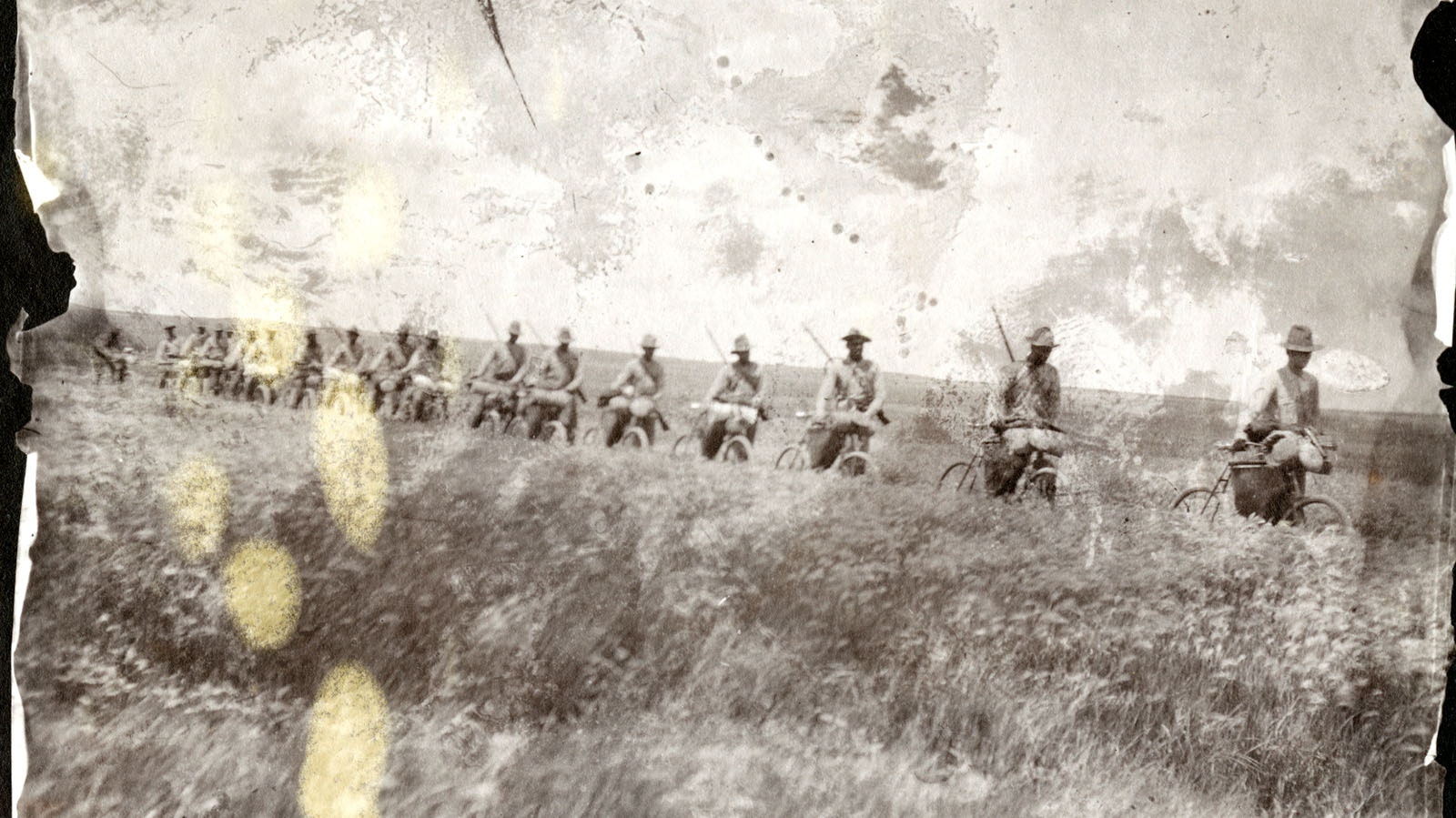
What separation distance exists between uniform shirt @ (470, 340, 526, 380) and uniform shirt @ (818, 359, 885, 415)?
1.18 m

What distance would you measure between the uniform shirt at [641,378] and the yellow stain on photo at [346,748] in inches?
57.5

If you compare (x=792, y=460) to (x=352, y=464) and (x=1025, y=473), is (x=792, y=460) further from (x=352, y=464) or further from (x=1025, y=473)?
(x=352, y=464)

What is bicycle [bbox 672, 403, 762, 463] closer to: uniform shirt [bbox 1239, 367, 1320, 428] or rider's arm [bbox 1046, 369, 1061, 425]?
rider's arm [bbox 1046, 369, 1061, 425]

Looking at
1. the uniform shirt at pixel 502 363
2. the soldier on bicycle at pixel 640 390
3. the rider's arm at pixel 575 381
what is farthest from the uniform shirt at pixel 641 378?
the uniform shirt at pixel 502 363

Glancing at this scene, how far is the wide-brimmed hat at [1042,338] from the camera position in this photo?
3414 millimetres

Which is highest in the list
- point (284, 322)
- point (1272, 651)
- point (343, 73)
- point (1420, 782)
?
point (343, 73)

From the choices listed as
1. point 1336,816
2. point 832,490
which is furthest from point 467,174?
point 1336,816

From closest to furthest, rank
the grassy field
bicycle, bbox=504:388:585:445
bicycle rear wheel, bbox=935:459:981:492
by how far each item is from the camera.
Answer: the grassy field → bicycle rear wheel, bbox=935:459:981:492 → bicycle, bbox=504:388:585:445

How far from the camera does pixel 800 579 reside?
345 centimetres

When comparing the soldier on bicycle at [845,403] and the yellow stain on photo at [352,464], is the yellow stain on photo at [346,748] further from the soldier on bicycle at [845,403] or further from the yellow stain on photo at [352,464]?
the soldier on bicycle at [845,403]

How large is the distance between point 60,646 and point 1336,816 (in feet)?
15.6

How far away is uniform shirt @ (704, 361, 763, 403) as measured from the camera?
11.5 ft

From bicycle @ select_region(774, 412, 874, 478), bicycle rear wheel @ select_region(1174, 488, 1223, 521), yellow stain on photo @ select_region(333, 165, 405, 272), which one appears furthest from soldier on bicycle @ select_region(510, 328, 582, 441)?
bicycle rear wheel @ select_region(1174, 488, 1223, 521)

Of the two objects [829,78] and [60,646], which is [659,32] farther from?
[60,646]
